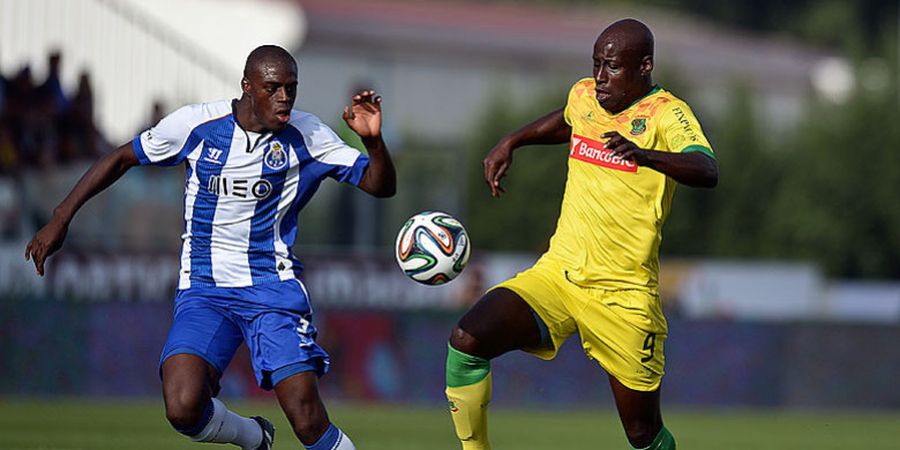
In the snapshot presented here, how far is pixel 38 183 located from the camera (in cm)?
2105

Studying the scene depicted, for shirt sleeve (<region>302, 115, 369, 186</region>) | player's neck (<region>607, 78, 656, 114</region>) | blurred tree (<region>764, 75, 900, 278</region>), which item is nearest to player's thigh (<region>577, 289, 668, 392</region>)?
player's neck (<region>607, 78, 656, 114</region>)

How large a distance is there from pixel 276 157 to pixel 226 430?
1.50 metres

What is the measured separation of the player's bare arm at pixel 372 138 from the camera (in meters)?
8.31

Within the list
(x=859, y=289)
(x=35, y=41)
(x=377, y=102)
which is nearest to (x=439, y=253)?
(x=377, y=102)

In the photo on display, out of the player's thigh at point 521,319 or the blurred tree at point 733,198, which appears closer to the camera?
the player's thigh at point 521,319

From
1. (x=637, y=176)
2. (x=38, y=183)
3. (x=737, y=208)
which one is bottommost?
(x=737, y=208)

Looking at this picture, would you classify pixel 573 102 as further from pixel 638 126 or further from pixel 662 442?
pixel 662 442

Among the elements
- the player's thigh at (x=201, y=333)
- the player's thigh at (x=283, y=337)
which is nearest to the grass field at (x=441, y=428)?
the player's thigh at (x=201, y=333)

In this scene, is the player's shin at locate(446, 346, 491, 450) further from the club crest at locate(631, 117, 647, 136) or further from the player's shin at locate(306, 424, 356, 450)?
the club crest at locate(631, 117, 647, 136)

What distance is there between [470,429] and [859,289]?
992 inches

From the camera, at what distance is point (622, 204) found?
8453mm

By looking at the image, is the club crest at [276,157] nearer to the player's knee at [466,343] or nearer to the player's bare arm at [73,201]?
the player's bare arm at [73,201]

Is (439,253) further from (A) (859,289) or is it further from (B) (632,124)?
(A) (859,289)

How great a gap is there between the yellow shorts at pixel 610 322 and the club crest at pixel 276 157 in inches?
54.2
